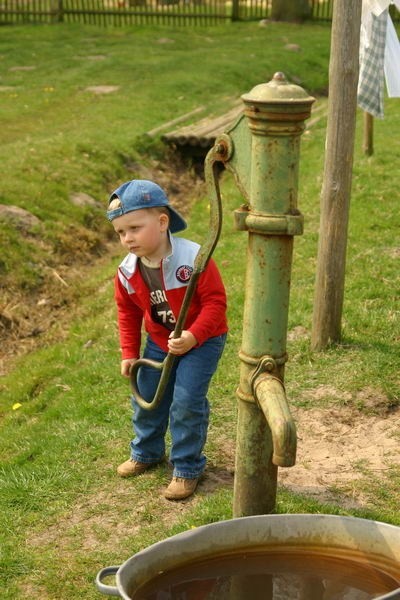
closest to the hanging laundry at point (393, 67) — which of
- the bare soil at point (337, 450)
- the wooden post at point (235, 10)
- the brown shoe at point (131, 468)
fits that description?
the bare soil at point (337, 450)

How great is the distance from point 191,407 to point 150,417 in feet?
0.90

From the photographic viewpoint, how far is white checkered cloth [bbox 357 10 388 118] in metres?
7.71

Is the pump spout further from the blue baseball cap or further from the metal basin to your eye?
the blue baseball cap

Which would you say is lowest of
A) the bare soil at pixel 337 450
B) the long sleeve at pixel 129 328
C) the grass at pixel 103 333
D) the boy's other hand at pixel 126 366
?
the grass at pixel 103 333

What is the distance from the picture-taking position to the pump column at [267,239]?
9.07 ft

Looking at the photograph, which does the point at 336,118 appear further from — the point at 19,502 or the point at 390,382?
the point at 19,502

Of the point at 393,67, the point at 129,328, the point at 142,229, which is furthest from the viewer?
the point at 393,67

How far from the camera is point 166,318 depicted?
3.91 metres

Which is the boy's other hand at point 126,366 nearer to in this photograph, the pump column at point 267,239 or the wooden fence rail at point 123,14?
the pump column at point 267,239

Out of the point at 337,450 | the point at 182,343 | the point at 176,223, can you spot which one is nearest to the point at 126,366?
the point at 182,343

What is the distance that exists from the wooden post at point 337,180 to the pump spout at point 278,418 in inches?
99.0

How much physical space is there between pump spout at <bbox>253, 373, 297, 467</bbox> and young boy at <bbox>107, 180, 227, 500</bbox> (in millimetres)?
773

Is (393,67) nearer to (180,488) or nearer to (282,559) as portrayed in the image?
(180,488)

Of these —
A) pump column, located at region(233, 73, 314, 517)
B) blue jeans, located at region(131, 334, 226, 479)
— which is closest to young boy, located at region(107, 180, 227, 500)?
blue jeans, located at region(131, 334, 226, 479)
